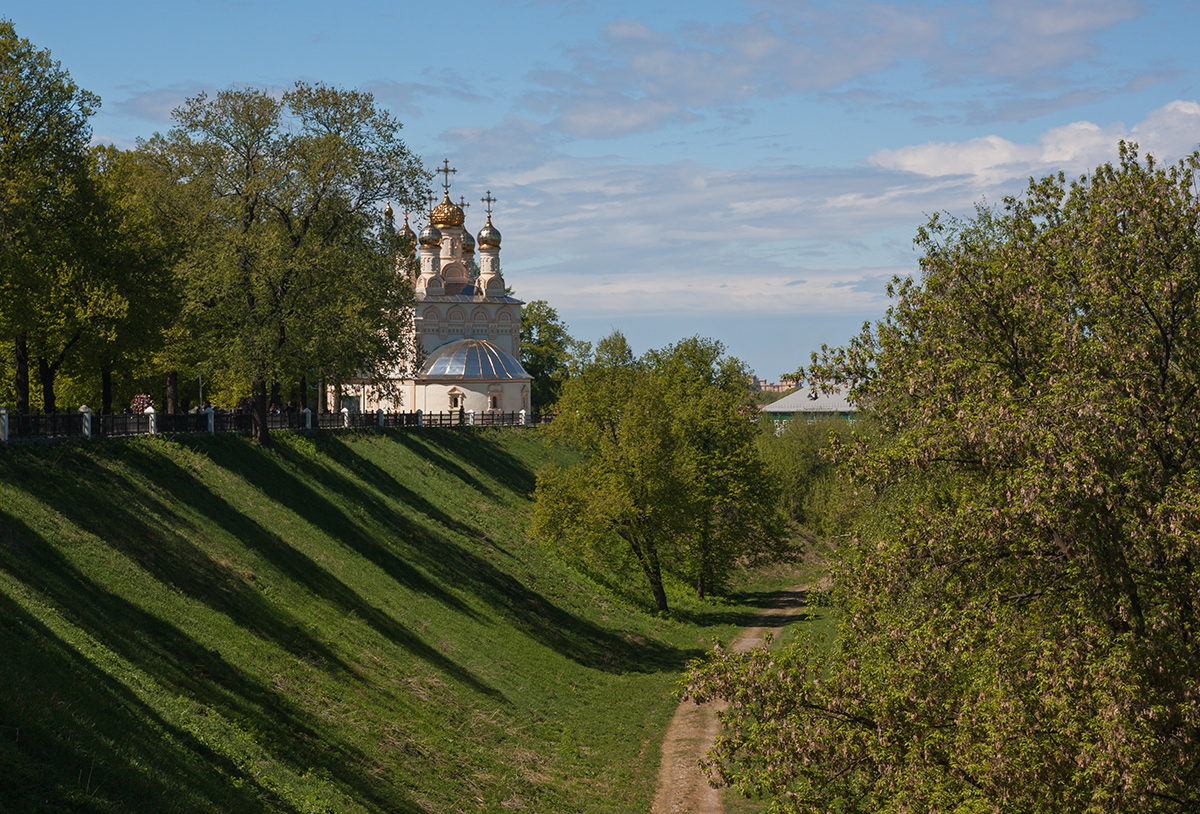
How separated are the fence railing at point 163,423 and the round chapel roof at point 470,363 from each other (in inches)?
754

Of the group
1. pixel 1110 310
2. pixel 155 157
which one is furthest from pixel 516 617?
pixel 1110 310

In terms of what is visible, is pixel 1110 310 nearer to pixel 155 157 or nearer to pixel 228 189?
pixel 228 189

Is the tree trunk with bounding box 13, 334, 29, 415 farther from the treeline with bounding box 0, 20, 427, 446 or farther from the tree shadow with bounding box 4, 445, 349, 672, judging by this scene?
the tree shadow with bounding box 4, 445, 349, 672

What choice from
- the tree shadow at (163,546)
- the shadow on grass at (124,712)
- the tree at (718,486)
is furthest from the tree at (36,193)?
the tree at (718,486)

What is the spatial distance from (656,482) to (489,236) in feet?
161

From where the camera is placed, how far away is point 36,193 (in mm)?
30875

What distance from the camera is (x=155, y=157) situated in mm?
36625

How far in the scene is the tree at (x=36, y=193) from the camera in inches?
1160

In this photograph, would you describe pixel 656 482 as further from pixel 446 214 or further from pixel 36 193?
pixel 446 214

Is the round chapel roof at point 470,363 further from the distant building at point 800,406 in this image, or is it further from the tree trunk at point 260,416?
the tree trunk at point 260,416

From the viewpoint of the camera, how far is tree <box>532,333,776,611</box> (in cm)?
4025

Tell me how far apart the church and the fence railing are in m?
18.8

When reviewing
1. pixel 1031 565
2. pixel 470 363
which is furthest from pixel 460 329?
pixel 1031 565

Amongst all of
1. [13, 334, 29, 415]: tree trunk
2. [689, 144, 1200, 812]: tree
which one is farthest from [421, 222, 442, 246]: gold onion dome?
[689, 144, 1200, 812]: tree
